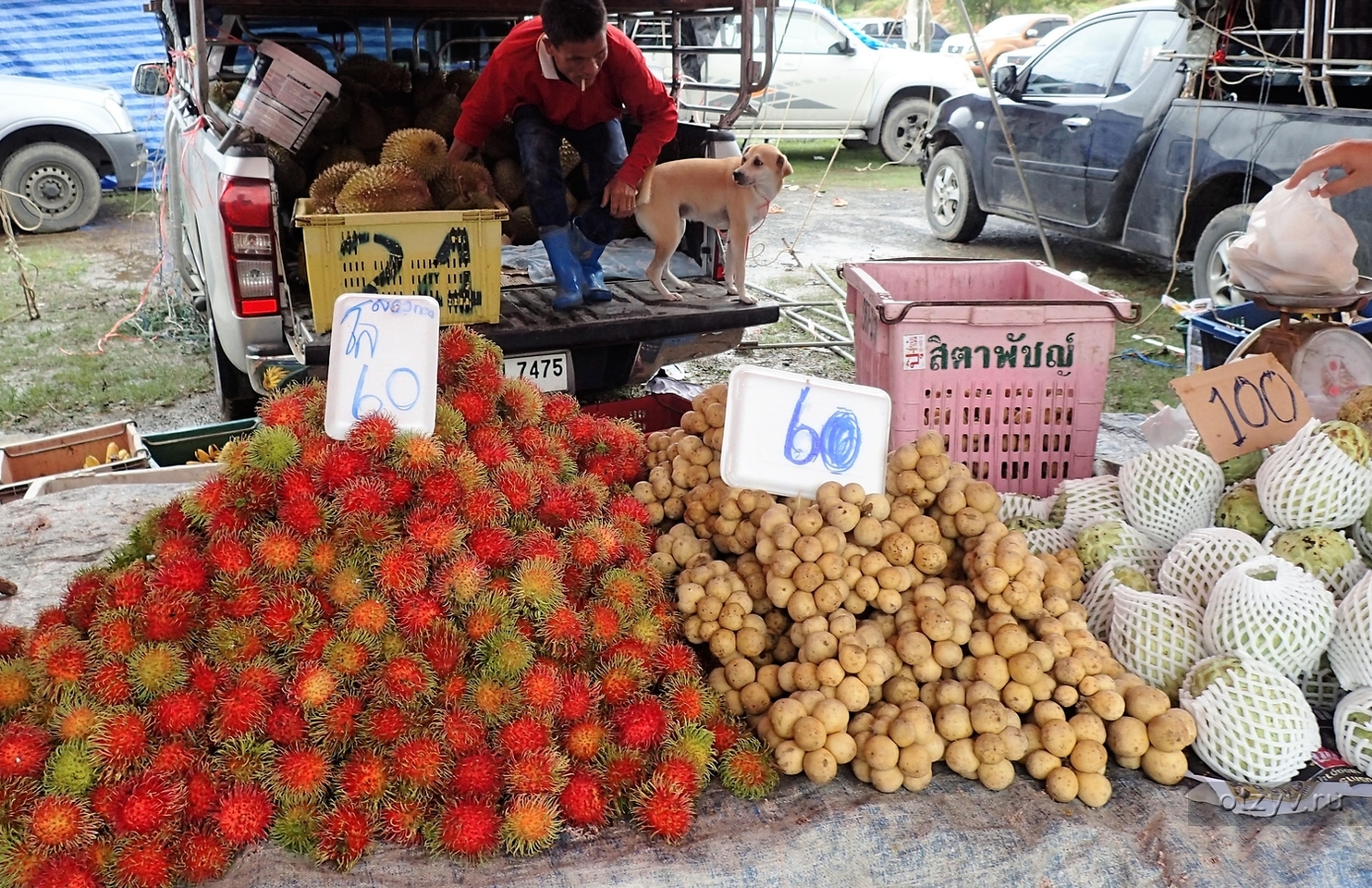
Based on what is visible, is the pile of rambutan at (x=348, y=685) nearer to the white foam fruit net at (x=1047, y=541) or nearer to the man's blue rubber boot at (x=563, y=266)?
the white foam fruit net at (x=1047, y=541)

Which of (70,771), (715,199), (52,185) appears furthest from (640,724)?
A: (52,185)

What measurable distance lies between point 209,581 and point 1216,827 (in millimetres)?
1685

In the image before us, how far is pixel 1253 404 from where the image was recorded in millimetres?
2305

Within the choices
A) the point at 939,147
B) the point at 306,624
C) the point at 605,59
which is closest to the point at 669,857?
the point at 306,624

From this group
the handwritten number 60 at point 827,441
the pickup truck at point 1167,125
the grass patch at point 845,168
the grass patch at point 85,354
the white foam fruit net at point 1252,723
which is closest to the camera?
the white foam fruit net at point 1252,723

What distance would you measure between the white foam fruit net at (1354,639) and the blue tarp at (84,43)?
35.1ft

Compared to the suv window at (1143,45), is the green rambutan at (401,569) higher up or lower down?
lower down

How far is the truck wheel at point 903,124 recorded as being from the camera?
40.1 feet

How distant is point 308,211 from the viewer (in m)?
3.51

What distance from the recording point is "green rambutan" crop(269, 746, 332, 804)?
1.51 metres

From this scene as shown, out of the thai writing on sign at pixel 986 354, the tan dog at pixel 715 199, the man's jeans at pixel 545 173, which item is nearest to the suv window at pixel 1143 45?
the tan dog at pixel 715 199

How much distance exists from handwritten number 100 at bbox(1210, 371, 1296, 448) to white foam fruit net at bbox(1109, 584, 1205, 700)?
53cm

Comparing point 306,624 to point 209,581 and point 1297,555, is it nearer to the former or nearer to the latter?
point 209,581

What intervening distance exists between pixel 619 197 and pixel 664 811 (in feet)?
8.91
